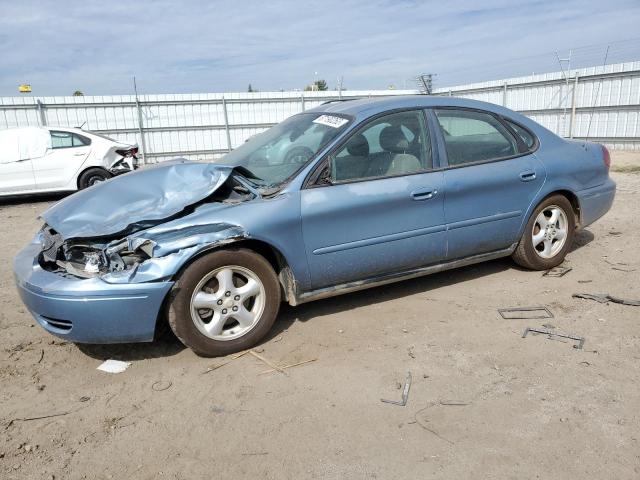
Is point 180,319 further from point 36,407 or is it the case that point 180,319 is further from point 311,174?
point 311,174

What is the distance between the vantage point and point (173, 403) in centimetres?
289

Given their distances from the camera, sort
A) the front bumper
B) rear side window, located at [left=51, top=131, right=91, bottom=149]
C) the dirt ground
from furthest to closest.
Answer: rear side window, located at [left=51, top=131, right=91, bottom=149] < the front bumper < the dirt ground

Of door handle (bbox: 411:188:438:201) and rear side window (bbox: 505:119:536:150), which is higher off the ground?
rear side window (bbox: 505:119:536:150)

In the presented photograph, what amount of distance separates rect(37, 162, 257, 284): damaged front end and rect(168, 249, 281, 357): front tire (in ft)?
0.42

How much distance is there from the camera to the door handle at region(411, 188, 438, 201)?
3.82 m

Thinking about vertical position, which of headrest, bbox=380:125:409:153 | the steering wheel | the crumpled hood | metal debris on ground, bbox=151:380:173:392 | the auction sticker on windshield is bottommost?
metal debris on ground, bbox=151:380:173:392

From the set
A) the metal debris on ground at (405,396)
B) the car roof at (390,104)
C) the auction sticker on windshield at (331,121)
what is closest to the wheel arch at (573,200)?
the car roof at (390,104)

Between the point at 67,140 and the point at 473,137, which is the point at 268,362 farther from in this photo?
the point at 67,140

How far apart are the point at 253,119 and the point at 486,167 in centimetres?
1521

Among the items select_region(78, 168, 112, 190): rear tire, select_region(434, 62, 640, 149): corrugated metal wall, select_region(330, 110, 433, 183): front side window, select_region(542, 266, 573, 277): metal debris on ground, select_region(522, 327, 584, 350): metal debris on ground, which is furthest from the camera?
select_region(434, 62, 640, 149): corrugated metal wall

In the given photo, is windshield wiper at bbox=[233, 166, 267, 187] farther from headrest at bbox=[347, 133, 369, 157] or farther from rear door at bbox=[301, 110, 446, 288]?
headrest at bbox=[347, 133, 369, 157]

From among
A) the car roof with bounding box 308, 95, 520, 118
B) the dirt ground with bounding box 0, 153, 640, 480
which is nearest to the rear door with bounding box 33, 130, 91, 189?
the dirt ground with bounding box 0, 153, 640, 480

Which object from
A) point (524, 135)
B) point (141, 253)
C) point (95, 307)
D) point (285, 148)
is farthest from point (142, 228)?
point (524, 135)

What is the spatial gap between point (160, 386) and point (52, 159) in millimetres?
8513
